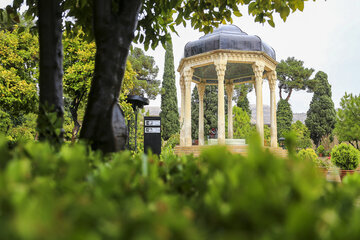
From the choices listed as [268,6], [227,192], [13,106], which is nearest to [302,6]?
[268,6]

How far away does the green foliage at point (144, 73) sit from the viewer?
101 feet

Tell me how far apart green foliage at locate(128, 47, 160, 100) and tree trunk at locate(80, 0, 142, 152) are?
28147mm

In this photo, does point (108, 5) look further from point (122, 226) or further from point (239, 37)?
point (239, 37)

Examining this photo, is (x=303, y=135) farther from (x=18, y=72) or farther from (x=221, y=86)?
(x=18, y=72)

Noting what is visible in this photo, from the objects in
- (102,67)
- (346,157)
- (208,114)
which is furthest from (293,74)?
(102,67)

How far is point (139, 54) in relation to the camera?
33.5 m

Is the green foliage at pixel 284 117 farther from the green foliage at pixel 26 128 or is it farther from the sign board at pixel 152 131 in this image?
the green foliage at pixel 26 128

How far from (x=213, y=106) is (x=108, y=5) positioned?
96.1ft

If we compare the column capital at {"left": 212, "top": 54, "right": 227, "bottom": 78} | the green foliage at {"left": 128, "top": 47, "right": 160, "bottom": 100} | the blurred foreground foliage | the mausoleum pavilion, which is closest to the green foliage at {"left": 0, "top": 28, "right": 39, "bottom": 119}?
the mausoleum pavilion

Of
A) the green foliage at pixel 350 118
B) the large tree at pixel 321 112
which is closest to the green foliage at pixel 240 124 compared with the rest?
the green foliage at pixel 350 118

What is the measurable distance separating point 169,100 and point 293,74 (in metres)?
19.5

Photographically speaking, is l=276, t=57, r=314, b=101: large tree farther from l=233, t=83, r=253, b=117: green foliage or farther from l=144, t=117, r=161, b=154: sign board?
l=144, t=117, r=161, b=154: sign board

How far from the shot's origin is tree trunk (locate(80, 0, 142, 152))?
1.61 metres

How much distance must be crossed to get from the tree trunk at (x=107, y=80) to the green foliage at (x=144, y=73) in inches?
1108
